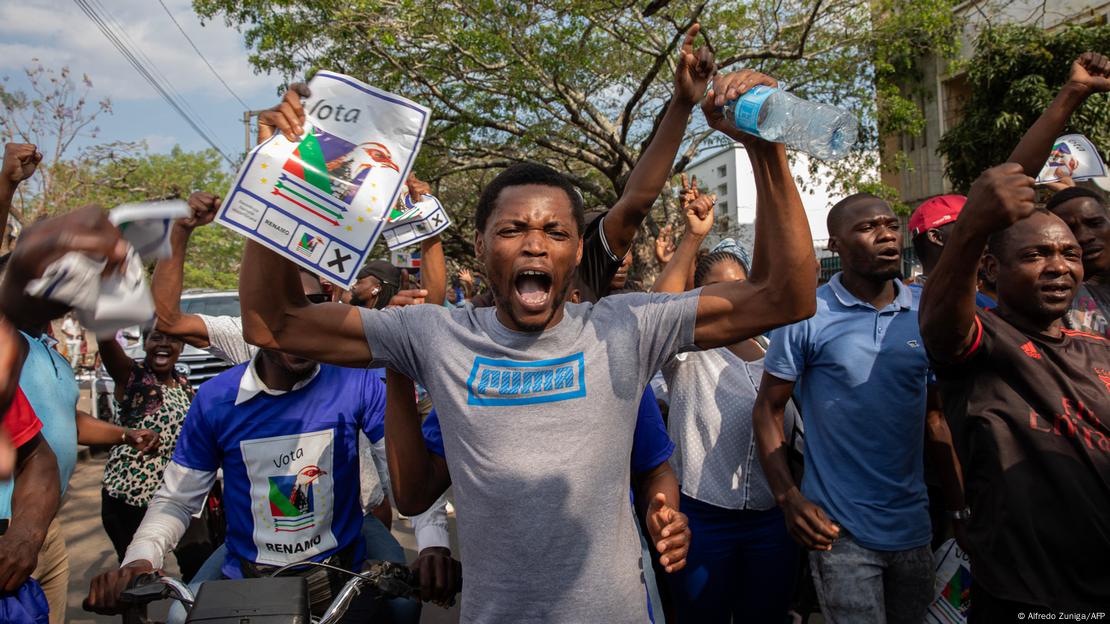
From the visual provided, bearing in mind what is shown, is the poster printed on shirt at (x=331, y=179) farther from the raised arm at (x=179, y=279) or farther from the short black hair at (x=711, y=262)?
the short black hair at (x=711, y=262)

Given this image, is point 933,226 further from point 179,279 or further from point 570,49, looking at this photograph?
point 570,49

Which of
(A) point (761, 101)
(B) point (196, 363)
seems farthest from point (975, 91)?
(A) point (761, 101)

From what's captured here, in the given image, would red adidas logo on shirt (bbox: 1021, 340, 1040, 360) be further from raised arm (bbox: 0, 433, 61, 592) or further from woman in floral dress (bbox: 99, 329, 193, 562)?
woman in floral dress (bbox: 99, 329, 193, 562)

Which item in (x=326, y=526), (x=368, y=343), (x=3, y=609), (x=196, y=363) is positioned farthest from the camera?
(x=196, y=363)

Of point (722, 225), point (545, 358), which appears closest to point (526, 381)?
point (545, 358)

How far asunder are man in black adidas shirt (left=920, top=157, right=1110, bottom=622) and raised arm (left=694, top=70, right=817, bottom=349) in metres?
0.61

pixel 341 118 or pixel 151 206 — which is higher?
pixel 341 118

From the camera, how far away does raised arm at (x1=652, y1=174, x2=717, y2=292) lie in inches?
139

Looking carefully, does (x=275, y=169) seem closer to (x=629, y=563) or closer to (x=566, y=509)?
(x=566, y=509)

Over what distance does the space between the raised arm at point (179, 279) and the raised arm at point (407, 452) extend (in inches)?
28.8

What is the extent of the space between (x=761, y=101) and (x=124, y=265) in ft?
4.33

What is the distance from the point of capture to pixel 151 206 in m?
1.52

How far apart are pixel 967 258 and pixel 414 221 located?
2.26m

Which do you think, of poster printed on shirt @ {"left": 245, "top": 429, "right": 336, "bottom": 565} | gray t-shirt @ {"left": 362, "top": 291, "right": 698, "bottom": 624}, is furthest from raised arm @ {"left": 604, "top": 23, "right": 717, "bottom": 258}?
poster printed on shirt @ {"left": 245, "top": 429, "right": 336, "bottom": 565}
